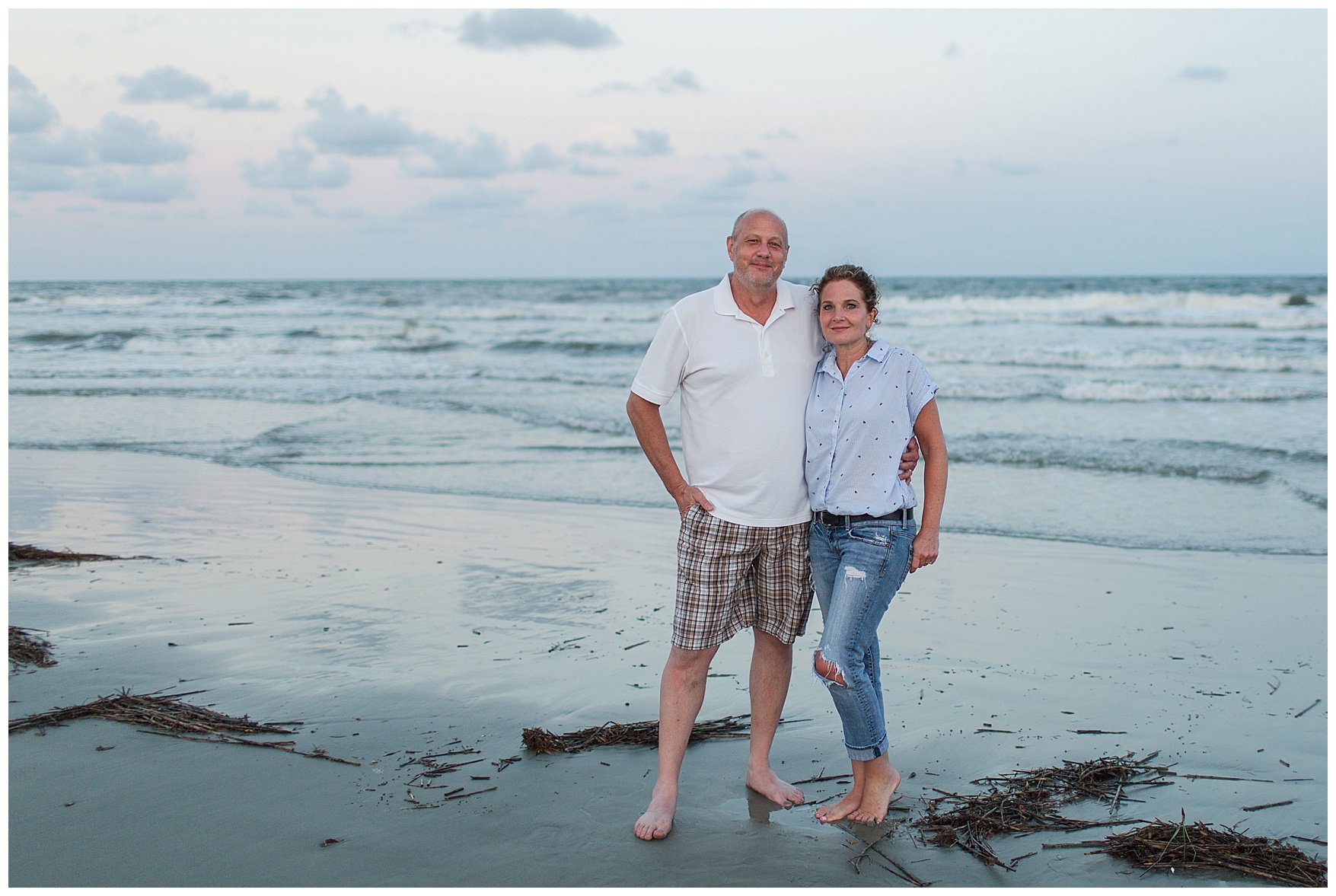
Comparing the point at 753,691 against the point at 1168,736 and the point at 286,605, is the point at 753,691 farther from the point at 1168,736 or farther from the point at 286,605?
the point at 286,605

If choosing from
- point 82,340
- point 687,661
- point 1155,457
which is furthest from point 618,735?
point 82,340

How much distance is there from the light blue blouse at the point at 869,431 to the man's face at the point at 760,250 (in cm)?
42

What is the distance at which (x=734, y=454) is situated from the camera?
3.44m

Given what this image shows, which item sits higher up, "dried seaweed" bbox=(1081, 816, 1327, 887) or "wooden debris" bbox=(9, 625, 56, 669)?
"wooden debris" bbox=(9, 625, 56, 669)

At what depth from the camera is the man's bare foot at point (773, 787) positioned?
11.8 ft

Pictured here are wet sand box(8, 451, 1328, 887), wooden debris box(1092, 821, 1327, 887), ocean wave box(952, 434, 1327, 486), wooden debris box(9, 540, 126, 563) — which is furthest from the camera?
ocean wave box(952, 434, 1327, 486)

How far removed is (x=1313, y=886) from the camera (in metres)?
3.00

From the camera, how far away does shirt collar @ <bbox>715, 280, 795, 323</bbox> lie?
136 inches

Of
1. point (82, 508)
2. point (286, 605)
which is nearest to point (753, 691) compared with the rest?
point (286, 605)

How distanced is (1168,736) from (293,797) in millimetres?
3353

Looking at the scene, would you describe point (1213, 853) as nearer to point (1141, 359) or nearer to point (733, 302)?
point (733, 302)

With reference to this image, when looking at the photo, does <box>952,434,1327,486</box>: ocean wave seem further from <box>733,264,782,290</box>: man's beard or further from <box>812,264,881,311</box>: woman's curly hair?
<box>733,264,782,290</box>: man's beard

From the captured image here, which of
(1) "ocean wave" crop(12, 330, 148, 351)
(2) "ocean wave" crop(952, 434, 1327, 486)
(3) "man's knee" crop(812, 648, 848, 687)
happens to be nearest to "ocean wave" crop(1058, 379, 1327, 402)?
(2) "ocean wave" crop(952, 434, 1327, 486)

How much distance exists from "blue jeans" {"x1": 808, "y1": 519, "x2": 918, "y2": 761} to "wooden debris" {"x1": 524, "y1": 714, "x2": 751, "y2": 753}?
2.52 ft
